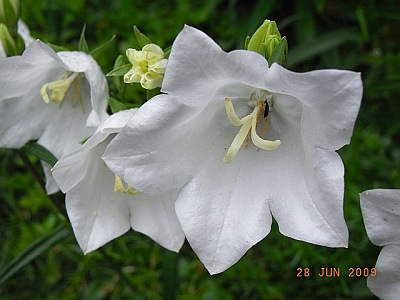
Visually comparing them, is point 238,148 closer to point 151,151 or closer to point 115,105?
point 151,151

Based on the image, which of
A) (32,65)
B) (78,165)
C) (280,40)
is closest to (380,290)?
(280,40)

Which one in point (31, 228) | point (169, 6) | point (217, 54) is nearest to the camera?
point (217, 54)

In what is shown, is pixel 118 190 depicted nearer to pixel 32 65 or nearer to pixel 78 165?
pixel 78 165

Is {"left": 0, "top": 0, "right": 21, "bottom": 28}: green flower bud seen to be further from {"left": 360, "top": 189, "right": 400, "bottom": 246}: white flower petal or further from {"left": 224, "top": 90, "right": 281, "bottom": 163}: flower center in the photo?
{"left": 360, "top": 189, "right": 400, "bottom": 246}: white flower petal

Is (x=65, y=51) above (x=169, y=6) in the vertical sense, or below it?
above

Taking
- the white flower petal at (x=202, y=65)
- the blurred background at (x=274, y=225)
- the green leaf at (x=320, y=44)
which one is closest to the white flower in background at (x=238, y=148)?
the white flower petal at (x=202, y=65)
